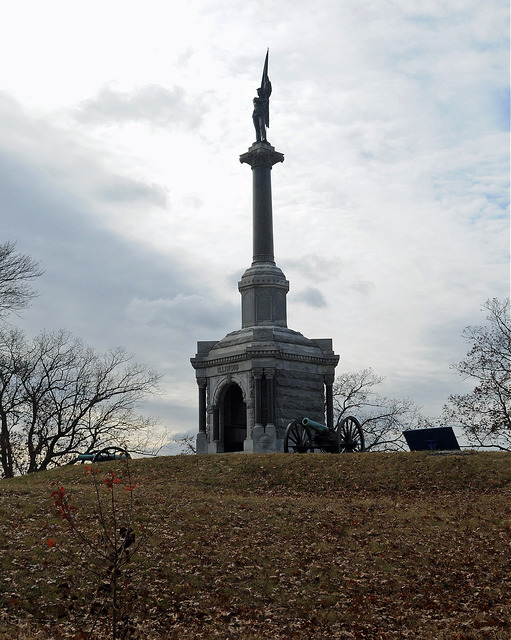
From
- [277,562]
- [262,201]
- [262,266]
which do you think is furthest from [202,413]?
[277,562]

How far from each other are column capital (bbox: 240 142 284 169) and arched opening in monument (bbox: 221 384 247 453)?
9.39 metres

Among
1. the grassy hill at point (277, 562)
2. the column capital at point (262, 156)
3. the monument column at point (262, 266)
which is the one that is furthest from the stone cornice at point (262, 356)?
the grassy hill at point (277, 562)

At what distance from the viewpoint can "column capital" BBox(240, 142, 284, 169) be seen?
1379 inches

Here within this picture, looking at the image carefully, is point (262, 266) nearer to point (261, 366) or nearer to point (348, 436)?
point (261, 366)

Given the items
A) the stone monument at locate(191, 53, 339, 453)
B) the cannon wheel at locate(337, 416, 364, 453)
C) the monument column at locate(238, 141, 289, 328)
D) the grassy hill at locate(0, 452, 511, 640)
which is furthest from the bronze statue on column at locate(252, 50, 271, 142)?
the grassy hill at locate(0, 452, 511, 640)

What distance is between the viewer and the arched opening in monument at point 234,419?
34.2 metres

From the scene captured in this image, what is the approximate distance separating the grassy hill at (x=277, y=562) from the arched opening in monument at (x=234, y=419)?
11.8 meters

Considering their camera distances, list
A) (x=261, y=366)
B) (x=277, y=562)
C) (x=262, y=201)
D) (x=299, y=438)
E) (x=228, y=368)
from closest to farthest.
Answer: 1. (x=277, y=562)
2. (x=299, y=438)
3. (x=261, y=366)
4. (x=228, y=368)
5. (x=262, y=201)

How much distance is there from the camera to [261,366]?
3159cm

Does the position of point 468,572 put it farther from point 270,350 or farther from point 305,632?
point 270,350

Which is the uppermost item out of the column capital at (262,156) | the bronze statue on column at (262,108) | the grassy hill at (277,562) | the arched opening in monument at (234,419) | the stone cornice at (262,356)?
the bronze statue on column at (262,108)

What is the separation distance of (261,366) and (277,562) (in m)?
16.6

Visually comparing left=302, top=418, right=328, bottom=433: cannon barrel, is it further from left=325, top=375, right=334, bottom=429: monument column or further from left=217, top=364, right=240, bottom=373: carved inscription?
left=217, top=364, right=240, bottom=373: carved inscription

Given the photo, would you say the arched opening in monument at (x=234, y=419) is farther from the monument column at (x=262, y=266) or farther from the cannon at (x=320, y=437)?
the cannon at (x=320, y=437)
